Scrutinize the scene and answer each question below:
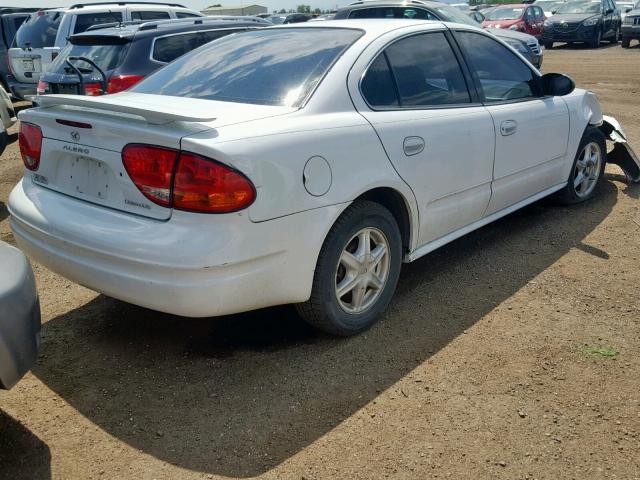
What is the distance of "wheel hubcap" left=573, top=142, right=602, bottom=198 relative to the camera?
540 cm

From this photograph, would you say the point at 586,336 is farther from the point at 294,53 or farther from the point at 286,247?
the point at 294,53

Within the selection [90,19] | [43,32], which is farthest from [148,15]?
[43,32]

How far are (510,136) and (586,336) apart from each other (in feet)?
4.81

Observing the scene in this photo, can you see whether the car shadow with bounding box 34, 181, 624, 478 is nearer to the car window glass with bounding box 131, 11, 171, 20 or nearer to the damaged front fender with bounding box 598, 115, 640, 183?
the damaged front fender with bounding box 598, 115, 640, 183

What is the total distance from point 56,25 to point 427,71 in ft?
29.2

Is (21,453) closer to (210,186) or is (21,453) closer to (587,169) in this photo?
(210,186)

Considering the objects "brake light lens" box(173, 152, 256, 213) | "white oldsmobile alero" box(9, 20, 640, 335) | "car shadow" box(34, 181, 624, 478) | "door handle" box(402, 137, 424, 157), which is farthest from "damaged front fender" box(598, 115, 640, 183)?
"brake light lens" box(173, 152, 256, 213)

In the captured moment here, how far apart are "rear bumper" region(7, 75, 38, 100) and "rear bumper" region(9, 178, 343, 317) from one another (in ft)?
29.6

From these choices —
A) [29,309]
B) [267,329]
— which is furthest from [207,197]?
[267,329]

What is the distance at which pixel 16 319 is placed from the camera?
2.32 metres

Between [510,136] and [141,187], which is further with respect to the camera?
[510,136]

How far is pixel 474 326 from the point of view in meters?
3.51

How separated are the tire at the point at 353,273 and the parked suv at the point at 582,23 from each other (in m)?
21.2

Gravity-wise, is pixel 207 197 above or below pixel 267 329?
above
